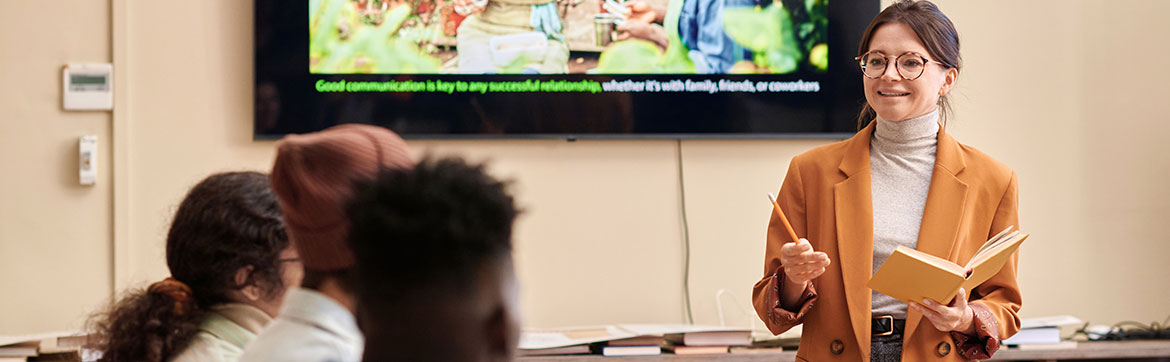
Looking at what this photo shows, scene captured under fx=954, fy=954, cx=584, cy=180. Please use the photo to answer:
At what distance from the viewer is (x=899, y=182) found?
1.69 m

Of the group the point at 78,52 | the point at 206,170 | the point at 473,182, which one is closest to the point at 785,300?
the point at 473,182

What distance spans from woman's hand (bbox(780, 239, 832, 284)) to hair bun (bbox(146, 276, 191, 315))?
883 mm

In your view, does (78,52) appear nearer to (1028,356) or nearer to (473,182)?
(473,182)

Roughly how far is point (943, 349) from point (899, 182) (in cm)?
30

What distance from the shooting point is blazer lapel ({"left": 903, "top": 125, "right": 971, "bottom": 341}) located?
159cm

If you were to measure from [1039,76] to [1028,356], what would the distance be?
94 centimetres

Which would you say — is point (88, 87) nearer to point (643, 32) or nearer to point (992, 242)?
point (643, 32)

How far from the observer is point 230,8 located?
285 cm

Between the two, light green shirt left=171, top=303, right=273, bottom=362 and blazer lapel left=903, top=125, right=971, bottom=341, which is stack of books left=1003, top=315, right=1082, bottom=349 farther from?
light green shirt left=171, top=303, right=273, bottom=362

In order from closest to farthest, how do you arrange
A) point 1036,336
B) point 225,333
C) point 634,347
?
point 225,333 → point 634,347 → point 1036,336

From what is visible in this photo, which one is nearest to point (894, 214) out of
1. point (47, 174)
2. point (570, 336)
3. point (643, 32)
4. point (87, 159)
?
point (570, 336)

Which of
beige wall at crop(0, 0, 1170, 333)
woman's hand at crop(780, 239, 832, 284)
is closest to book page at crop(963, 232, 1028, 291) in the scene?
woman's hand at crop(780, 239, 832, 284)

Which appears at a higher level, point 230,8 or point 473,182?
point 230,8

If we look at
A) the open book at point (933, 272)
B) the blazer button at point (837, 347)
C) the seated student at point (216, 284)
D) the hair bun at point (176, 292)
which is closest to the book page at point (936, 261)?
the open book at point (933, 272)
